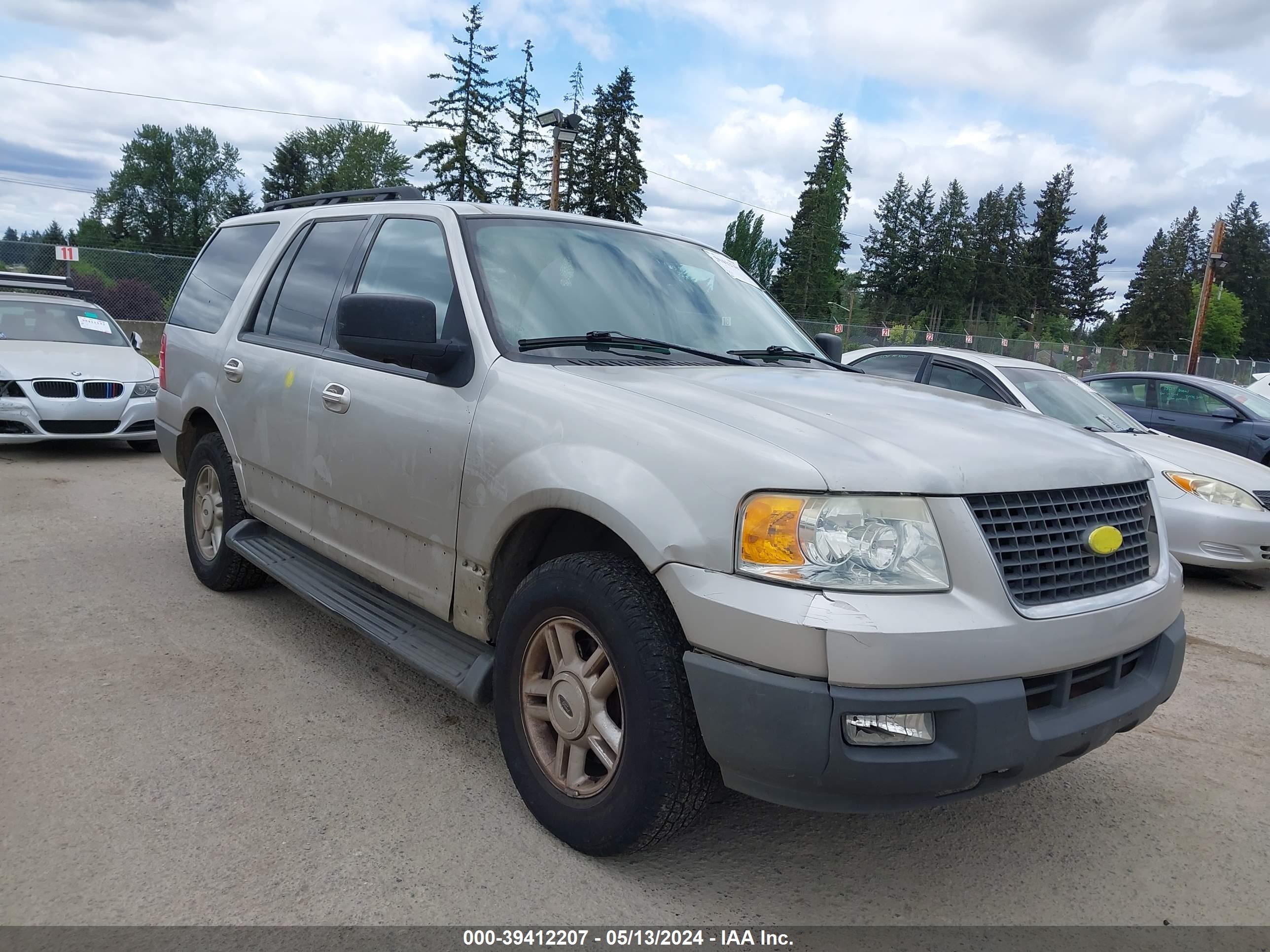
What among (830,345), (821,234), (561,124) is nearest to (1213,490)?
(830,345)

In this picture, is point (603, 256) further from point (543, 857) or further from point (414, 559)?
point (543, 857)

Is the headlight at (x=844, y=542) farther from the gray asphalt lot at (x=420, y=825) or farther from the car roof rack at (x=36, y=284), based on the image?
the car roof rack at (x=36, y=284)

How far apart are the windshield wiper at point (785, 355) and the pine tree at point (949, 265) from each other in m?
89.6

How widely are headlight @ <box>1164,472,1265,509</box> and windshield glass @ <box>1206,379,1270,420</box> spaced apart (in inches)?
152

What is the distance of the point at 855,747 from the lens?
7.04 ft

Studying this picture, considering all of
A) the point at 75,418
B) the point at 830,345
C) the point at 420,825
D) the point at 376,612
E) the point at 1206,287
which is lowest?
the point at 420,825

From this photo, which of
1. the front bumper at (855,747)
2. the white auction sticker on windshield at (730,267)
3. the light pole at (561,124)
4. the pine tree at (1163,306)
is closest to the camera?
the front bumper at (855,747)

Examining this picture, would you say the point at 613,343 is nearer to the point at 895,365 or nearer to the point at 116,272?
the point at 895,365

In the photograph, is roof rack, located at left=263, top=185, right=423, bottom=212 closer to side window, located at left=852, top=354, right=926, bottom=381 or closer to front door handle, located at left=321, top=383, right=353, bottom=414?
front door handle, located at left=321, top=383, right=353, bottom=414

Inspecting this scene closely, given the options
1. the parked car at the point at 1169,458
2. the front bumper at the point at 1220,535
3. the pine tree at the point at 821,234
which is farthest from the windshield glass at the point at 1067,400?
the pine tree at the point at 821,234

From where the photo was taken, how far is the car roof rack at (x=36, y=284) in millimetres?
11023

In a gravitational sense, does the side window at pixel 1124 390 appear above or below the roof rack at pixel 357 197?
below

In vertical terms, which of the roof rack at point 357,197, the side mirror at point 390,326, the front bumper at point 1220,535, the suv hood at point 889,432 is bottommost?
the front bumper at point 1220,535

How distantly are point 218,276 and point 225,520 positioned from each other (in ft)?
4.63
